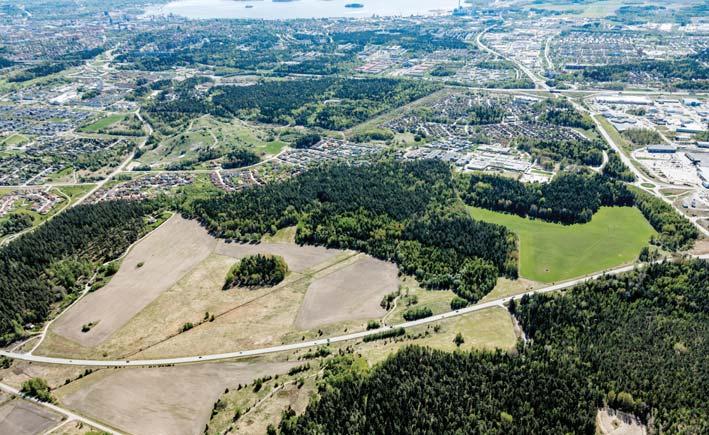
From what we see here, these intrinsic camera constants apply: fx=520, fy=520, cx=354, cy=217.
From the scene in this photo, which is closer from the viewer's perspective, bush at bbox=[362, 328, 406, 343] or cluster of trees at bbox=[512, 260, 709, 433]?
cluster of trees at bbox=[512, 260, 709, 433]

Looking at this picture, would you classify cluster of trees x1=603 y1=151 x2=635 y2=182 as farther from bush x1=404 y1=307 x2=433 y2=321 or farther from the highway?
bush x1=404 y1=307 x2=433 y2=321

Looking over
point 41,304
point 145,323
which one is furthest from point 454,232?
point 41,304

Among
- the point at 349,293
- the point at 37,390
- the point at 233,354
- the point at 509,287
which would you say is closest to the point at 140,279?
the point at 37,390

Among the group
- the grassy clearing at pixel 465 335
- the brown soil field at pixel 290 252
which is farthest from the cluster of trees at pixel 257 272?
the grassy clearing at pixel 465 335

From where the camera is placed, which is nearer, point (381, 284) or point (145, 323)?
point (145, 323)

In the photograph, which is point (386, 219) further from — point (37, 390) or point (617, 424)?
point (37, 390)

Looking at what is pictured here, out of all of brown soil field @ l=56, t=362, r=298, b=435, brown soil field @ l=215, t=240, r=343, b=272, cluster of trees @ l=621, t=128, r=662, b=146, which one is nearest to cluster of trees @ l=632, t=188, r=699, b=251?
cluster of trees @ l=621, t=128, r=662, b=146

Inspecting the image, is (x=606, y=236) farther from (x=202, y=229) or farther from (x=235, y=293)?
(x=202, y=229)
